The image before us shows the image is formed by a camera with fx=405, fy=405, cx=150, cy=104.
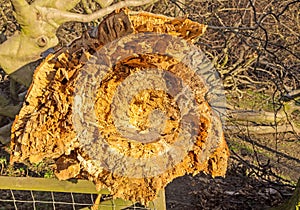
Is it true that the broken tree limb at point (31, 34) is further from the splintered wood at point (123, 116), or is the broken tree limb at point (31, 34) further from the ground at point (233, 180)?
the ground at point (233, 180)

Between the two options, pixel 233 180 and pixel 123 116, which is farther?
pixel 233 180

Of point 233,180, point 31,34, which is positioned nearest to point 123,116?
point 31,34

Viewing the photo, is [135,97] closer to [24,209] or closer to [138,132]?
[138,132]

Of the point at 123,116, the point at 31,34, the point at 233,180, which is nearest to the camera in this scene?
the point at 123,116

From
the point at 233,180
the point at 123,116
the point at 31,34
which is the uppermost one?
the point at 31,34

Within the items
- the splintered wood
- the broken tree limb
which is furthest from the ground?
the splintered wood

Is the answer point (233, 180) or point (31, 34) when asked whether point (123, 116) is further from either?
point (233, 180)

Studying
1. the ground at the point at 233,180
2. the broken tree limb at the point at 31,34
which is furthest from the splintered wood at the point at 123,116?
the ground at the point at 233,180

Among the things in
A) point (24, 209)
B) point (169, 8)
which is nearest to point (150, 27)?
point (24, 209)

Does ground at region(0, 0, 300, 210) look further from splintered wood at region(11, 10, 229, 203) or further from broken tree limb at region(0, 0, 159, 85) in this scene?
splintered wood at region(11, 10, 229, 203)
